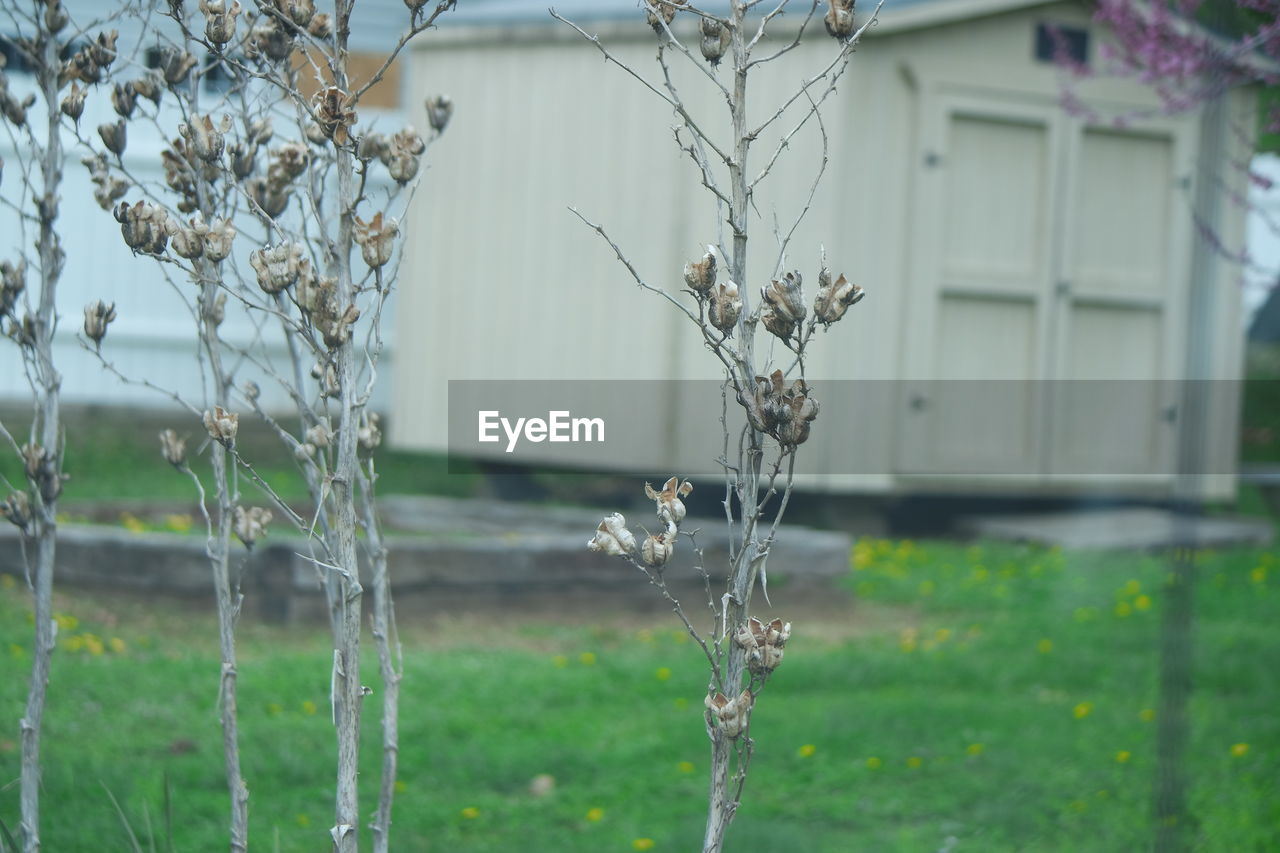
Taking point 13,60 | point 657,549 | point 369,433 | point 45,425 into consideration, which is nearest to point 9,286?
point 45,425

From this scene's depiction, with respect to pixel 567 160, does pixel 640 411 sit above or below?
below

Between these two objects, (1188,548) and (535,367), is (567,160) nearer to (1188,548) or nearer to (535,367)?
(535,367)

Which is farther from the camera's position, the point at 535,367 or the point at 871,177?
the point at 535,367

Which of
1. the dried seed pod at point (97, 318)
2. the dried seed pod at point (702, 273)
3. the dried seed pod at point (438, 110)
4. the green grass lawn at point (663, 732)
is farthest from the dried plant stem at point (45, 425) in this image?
the dried seed pod at point (702, 273)

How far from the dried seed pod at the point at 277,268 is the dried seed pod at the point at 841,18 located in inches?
28.8

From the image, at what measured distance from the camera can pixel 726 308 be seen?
175 centimetres

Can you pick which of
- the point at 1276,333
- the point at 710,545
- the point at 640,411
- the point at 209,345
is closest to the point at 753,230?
the point at 640,411

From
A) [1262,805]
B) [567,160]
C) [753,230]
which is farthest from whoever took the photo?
[567,160]

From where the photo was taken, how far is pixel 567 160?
336 inches

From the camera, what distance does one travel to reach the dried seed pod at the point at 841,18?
5.93 feet

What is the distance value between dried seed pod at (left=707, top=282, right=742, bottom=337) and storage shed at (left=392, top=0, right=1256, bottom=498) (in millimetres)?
5776

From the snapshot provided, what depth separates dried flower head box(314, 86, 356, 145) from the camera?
1854mm

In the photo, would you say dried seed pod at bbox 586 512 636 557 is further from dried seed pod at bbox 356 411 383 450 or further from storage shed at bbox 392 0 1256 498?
storage shed at bbox 392 0 1256 498

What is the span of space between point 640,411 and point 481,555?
2.60m
